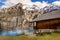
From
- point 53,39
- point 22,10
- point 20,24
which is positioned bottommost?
point 53,39

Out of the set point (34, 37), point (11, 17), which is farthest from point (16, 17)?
point (34, 37)

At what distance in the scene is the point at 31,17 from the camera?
244 inches

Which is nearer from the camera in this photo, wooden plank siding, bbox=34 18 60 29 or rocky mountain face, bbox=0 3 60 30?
rocky mountain face, bbox=0 3 60 30

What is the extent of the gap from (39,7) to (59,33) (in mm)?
1150

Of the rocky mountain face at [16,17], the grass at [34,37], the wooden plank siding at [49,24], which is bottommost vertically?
the grass at [34,37]

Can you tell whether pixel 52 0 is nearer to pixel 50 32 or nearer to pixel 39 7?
pixel 39 7

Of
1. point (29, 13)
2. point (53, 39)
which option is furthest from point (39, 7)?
point (53, 39)

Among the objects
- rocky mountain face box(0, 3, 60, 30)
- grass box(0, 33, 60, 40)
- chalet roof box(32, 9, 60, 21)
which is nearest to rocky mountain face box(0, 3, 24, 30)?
rocky mountain face box(0, 3, 60, 30)

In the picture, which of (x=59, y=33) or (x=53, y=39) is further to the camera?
(x=59, y=33)

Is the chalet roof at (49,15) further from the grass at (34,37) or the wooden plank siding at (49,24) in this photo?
the grass at (34,37)

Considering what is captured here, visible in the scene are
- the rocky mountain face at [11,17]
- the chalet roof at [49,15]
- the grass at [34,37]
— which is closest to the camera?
the grass at [34,37]

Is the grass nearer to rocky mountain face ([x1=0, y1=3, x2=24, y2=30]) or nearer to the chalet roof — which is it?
rocky mountain face ([x1=0, y1=3, x2=24, y2=30])

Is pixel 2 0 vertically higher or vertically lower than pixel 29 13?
higher

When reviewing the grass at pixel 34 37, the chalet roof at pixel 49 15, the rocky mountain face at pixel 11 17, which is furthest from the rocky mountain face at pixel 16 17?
the grass at pixel 34 37
